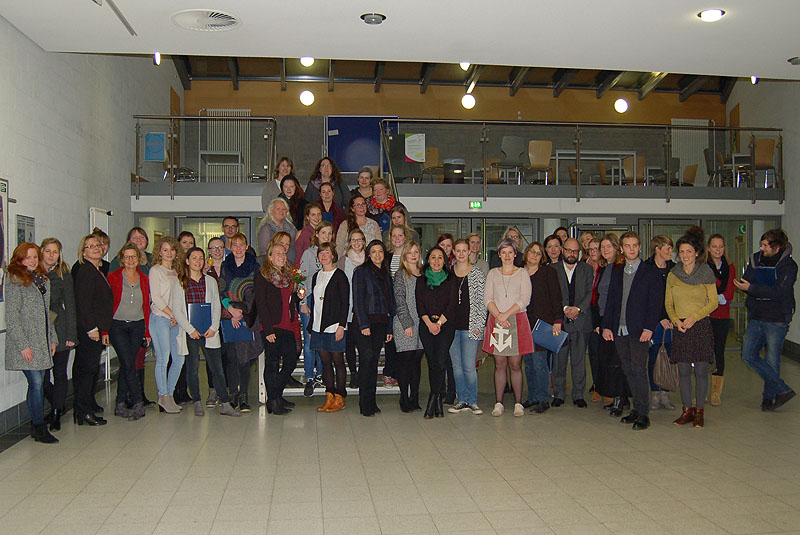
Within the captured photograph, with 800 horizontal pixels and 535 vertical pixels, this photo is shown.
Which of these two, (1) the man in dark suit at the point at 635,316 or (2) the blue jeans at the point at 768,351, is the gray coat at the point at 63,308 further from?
(2) the blue jeans at the point at 768,351

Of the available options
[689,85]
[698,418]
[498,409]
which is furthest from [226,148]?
[689,85]

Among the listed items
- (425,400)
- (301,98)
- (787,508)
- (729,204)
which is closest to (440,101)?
(301,98)

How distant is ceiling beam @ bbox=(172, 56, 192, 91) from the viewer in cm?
1473

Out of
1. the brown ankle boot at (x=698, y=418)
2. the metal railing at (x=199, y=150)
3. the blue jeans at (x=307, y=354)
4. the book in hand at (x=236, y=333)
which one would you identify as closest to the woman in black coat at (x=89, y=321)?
the book in hand at (x=236, y=333)

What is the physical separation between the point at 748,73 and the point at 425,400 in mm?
5010

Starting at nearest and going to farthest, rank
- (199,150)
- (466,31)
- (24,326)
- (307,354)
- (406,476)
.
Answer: (406,476)
(24,326)
(466,31)
(307,354)
(199,150)

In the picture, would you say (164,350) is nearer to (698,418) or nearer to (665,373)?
(665,373)

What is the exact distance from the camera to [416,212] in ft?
36.9

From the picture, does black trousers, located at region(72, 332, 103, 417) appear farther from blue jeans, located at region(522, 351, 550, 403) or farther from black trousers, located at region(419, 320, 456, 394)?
blue jeans, located at region(522, 351, 550, 403)

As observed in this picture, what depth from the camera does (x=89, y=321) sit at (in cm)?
589

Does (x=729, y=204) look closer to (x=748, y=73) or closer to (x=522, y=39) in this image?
(x=748, y=73)

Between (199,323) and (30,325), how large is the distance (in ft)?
4.81

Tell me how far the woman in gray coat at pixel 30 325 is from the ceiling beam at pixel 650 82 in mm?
13871

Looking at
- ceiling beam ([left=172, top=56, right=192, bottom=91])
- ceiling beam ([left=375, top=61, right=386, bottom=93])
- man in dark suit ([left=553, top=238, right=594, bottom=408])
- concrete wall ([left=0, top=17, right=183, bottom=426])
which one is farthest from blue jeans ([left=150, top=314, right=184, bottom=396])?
ceiling beam ([left=375, top=61, right=386, bottom=93])
